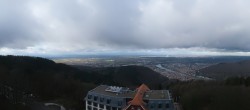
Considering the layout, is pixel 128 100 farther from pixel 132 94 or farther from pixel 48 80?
pixel 48 80

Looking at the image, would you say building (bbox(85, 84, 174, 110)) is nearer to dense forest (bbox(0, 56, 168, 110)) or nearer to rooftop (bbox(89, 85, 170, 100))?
rooftop (bbox(89, 85, 170, 100))

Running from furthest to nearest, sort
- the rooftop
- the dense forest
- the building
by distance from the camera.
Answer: the dense forest → the rooftop → the building

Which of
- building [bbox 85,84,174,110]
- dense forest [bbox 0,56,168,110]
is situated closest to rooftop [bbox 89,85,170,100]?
building [bbox 85,84,174,110]

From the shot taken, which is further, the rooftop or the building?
the rooftop

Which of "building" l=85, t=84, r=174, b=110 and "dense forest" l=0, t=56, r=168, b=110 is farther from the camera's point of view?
"dense forest" l=0, t=56, r=168, b=110

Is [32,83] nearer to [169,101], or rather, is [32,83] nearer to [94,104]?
[94,104]

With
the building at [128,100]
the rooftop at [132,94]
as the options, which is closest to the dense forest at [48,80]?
the building at [128,100]

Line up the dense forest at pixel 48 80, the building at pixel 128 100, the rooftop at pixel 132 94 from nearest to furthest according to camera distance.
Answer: the building at pixel 128 100 < the rooftop at pixel 132 94 < the dense forest at pixel 48 80

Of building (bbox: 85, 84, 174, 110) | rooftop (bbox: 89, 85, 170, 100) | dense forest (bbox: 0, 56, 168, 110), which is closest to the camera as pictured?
building (bbox: 85, 84, 174, 110)

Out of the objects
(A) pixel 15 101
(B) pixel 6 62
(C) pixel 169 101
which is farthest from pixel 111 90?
(B) pixel 6 62

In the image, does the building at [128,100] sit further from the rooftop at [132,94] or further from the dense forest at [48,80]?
the dense forest at [48,80]
